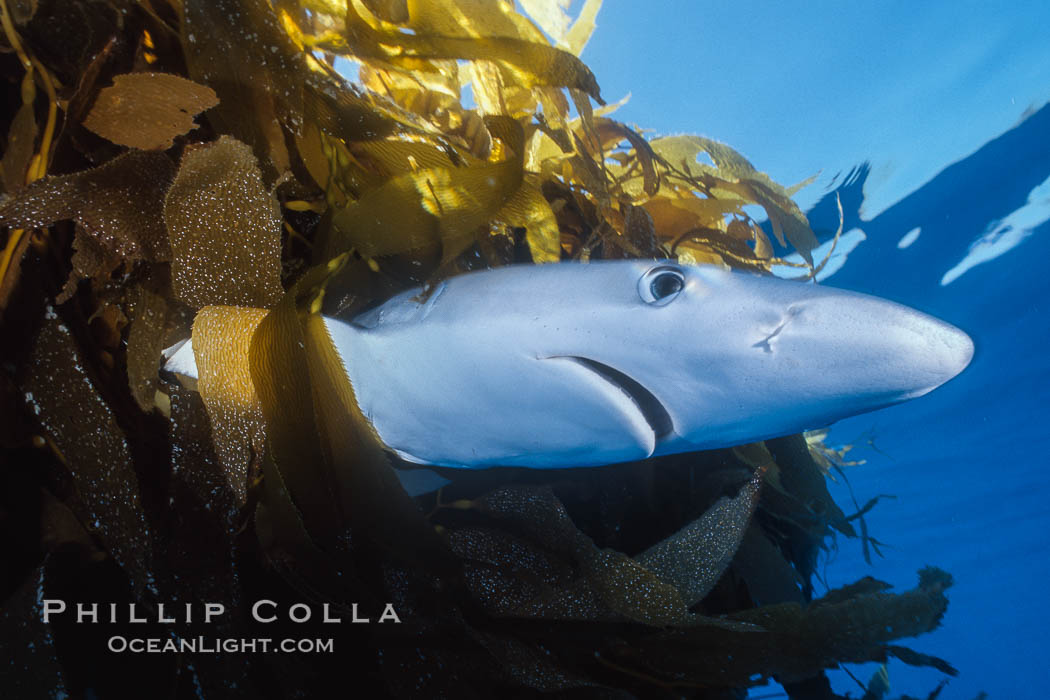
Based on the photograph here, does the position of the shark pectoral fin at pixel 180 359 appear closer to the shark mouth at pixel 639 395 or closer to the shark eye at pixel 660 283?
the shark mouth at pixel 639 395

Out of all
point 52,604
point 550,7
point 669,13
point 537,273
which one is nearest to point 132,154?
point 537,273

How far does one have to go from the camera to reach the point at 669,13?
5.81m

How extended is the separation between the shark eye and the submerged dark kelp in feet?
1.76

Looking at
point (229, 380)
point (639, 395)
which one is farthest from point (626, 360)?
point (229, 380)

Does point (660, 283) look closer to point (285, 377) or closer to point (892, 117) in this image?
point (285, 377)

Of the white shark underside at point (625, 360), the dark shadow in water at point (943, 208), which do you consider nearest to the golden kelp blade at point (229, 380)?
the white shark underside at point (625, 360)

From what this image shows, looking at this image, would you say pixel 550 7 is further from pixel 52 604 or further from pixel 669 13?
pixel 669 13

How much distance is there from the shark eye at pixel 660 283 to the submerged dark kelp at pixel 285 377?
0.54 m

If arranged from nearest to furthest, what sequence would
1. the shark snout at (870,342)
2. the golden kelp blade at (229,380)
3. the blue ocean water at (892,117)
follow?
the shark snout at (870,342), the golden kelp blade at (229,380), the blue ocean water at (892,117)

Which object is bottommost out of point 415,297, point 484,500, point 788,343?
point 484,500

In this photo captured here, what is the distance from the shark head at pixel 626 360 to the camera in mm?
835

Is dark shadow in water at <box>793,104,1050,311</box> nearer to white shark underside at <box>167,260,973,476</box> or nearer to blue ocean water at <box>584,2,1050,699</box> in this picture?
blue ocean water at <box>584,2,1050,699</box>

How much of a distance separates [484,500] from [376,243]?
80 centimetres

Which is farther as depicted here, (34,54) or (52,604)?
(52,604)
